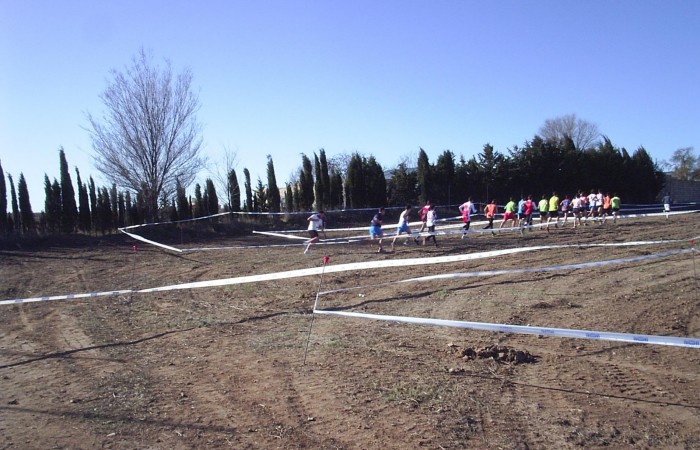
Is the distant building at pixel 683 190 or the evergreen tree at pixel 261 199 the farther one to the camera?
the distant building at pixel 683 190

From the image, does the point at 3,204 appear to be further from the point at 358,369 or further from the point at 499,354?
the point at 499,354

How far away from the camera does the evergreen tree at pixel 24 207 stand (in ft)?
84.3

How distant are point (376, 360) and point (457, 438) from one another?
7.41ft

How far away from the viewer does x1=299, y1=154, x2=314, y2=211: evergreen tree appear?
1492 inches

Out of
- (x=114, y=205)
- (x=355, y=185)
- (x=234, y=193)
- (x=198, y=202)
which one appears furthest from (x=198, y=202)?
(x=355, y=185)

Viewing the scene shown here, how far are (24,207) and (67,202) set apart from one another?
2.01 metres

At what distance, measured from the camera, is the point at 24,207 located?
25734 millimetres

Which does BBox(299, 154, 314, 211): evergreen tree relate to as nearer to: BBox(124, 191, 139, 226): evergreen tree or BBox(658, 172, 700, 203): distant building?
BBox(124, 191, 139, 226): evergreen tree

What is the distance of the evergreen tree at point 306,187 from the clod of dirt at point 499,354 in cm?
3157

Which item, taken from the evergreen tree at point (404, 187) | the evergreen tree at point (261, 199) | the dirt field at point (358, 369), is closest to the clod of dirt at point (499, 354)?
the dirt field at point (358, 369)

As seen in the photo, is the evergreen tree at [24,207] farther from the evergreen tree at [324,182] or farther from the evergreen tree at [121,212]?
the evergreen tree at [324,182]

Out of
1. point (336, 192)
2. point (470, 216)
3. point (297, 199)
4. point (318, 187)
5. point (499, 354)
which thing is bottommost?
point (499, 354)

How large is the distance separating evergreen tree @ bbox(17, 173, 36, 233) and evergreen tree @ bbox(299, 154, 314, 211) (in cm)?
1748

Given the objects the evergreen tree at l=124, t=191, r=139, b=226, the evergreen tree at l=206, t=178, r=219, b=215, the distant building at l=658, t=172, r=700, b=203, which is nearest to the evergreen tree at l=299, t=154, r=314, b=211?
the evergreen tree at l=206, t=178, r=219, b=215
